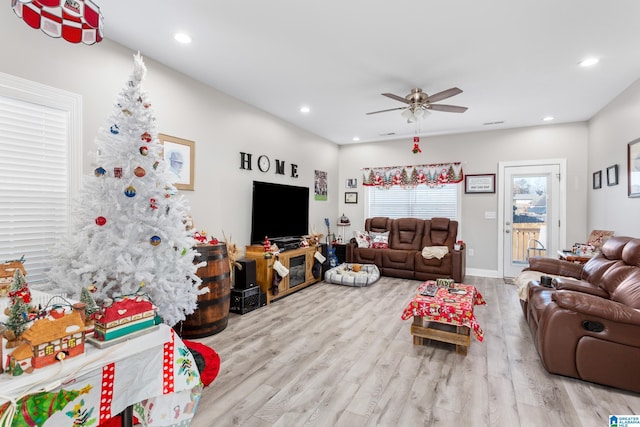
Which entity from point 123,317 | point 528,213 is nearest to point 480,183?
point 528,213

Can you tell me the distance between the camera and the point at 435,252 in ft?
17.0

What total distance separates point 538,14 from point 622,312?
2.16 meters

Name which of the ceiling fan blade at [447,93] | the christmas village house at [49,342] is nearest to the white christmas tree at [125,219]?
the christmas village house at [49,342]

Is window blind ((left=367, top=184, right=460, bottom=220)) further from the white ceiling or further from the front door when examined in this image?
the white ceiling

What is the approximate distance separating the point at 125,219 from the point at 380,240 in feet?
14.6

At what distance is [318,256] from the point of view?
510cm

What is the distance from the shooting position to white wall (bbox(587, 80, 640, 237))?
134 inches

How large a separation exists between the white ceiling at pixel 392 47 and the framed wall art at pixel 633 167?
2.43ft

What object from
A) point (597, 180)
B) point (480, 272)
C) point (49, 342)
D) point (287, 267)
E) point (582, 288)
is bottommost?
point (480, 272)

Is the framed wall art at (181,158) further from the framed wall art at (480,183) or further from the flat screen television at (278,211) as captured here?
the framed wall art at (480,183)

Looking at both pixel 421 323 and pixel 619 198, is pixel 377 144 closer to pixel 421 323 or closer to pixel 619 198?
pixel 619 198

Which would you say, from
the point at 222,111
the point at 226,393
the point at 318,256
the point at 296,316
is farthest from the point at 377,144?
the point at 226,393

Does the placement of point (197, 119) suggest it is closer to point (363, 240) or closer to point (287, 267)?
point (287, 267)

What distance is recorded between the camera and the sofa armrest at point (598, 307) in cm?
201
